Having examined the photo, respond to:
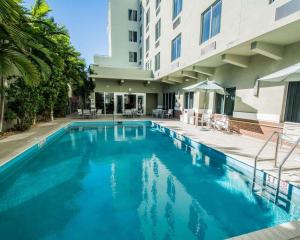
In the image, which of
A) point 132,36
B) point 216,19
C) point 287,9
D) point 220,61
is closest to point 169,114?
point 220,61

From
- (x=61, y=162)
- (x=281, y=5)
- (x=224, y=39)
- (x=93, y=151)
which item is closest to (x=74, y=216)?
(x=61, y=162)

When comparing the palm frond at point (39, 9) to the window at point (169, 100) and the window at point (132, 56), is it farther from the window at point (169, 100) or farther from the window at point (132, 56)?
the window at point (132, 56)

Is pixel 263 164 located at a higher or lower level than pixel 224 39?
lower

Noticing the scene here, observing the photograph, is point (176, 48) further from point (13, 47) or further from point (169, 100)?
point (13, 47)

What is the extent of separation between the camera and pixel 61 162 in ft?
18.5

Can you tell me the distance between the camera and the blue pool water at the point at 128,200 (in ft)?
Answer: 8.93

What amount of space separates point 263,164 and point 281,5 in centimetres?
423

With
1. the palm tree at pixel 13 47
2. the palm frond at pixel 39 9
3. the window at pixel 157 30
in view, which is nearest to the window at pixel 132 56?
the window at pixel 157 30

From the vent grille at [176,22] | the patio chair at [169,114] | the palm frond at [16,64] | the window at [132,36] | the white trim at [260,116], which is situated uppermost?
the window at [132,36]

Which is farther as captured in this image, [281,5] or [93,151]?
[93,151]

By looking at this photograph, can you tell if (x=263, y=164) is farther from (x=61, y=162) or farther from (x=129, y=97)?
(x=129, y=97)

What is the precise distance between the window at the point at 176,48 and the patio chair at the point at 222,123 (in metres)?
5.41

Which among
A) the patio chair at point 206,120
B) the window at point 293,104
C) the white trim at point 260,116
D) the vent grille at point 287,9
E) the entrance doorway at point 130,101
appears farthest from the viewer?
the entrance doorway at point 130,101

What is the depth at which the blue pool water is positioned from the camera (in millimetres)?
2723
